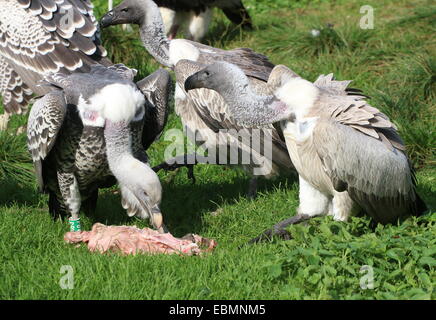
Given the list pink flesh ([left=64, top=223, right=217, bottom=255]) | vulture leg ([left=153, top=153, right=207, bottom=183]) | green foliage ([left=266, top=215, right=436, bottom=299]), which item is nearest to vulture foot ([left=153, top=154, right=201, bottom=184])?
vulture leg ([left=153, top=153, right=207, bottom=183])

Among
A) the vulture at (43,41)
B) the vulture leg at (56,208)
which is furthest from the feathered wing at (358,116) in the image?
the vulture at (43,41)

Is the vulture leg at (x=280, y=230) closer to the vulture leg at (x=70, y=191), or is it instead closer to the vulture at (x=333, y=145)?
the vulture at (x=333, y=145)

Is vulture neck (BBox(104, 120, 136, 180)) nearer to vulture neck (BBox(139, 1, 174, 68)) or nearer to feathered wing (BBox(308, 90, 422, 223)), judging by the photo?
feathered wing (BBox(308, 90, 422, 223))

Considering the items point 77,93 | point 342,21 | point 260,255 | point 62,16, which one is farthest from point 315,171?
point 342,21

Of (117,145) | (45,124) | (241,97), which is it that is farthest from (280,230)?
(45,124)

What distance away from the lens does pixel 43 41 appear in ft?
22.2

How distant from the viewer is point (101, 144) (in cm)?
550

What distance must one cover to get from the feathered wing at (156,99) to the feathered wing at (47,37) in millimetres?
728

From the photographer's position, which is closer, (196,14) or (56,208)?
(56,208)

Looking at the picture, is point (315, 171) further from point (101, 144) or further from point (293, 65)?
point (293, 65)

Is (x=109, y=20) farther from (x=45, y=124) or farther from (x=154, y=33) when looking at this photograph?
(x=45, y=124)

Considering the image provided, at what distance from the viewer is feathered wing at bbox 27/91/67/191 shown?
5.33m

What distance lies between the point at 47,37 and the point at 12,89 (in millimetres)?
727
